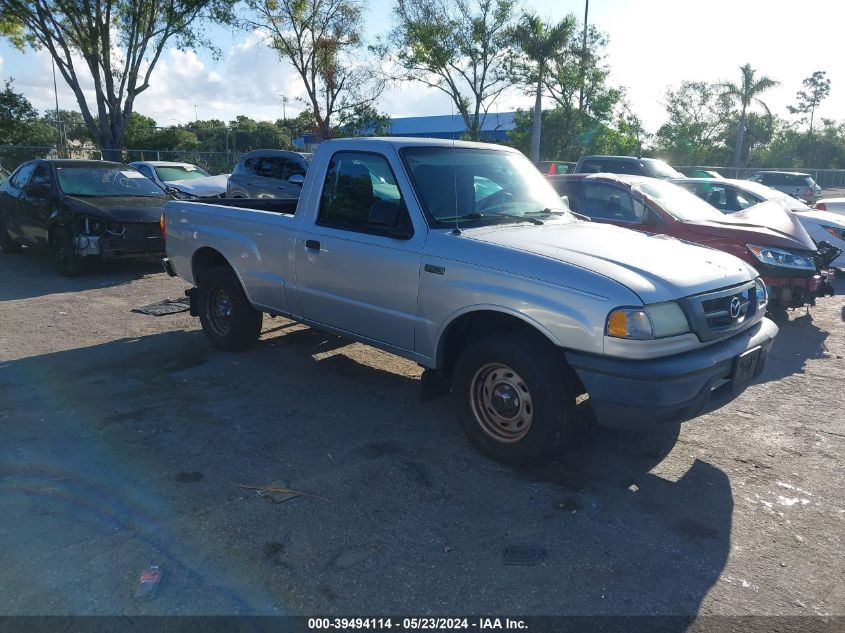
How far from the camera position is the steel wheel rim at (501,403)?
3.90 meters

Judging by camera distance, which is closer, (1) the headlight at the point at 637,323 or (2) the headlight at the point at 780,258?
(1) the headlight at the point at 637,323

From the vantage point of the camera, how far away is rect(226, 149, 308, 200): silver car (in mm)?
14656

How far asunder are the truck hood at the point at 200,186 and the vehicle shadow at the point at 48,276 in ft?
15.2

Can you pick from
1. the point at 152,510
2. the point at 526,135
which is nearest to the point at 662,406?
the point at 152,510

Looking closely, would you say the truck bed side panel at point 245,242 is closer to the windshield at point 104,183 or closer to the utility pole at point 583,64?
the windshield at point 104,183

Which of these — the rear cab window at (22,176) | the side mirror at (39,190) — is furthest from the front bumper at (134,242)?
the rear cab window at (22,176)

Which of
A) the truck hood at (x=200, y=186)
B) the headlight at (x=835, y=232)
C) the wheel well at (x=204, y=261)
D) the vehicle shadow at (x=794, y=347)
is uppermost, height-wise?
the truck hood at (x=200, y=186)

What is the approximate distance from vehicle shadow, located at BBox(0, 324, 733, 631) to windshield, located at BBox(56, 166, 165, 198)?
A: 581cm

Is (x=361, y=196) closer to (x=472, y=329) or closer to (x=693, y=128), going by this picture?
(x=472, y=329)

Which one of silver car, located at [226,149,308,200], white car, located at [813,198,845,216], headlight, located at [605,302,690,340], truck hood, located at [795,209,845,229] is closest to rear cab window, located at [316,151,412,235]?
headlight, located at [605,302,690,340]

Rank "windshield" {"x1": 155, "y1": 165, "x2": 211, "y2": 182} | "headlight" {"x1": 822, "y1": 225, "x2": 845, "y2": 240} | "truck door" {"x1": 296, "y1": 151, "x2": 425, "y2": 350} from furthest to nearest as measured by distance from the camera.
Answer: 1. "windshield" {"x1": 155, "y1": 165, "x2": 211, "y2": 182}
2. "headlight" {"x1": 822, "y1": 225, "x2": 845, "y2": 240}
3. "truck door" {"x1": 296, "y1": 151, "x2": 425, "y2": 350}

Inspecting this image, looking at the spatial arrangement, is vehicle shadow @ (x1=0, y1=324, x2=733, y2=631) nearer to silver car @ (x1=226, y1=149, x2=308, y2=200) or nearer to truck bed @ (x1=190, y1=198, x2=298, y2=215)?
truck bed @ (x1=190, y1=198, x2=298, y2=215)

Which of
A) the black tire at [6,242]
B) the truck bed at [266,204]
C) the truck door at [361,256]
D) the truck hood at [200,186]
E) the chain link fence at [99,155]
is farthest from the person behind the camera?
the chain link fence at [99,155]

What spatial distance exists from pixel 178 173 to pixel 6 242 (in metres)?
5.97
